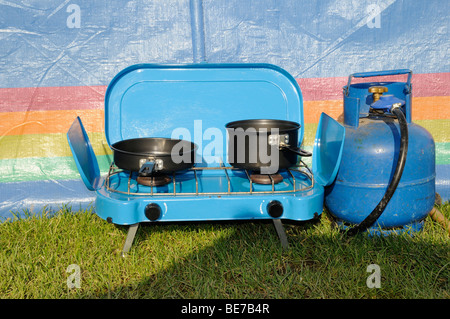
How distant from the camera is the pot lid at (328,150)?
7.96 feet

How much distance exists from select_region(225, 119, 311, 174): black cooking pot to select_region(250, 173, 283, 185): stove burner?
1.8 inches

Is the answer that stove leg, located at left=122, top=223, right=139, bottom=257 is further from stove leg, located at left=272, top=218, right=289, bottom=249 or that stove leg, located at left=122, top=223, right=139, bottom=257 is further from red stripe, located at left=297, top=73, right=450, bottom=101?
red stripe, located at left=297, top=73, right=450, bottom=101

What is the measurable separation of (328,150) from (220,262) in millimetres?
980

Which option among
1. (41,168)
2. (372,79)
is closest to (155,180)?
(41,168)

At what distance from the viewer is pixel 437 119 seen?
334 cm

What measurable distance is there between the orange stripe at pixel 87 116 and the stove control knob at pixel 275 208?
1.18m

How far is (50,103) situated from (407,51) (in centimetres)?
280

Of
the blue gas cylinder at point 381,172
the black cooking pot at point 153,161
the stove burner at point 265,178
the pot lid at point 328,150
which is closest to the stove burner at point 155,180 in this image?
the black cooking pot at point 153,161

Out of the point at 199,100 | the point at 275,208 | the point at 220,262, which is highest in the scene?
the point at 199,100

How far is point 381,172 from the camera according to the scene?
8.47 ft

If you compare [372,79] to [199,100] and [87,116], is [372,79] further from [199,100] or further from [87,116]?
[87,116]

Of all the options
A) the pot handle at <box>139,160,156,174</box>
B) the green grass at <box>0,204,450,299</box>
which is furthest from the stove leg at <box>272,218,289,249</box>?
the pot handle at <box>139,160,156,174</box>

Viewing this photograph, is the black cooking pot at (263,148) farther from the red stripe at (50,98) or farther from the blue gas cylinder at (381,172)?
the red stripe at (50,98)
